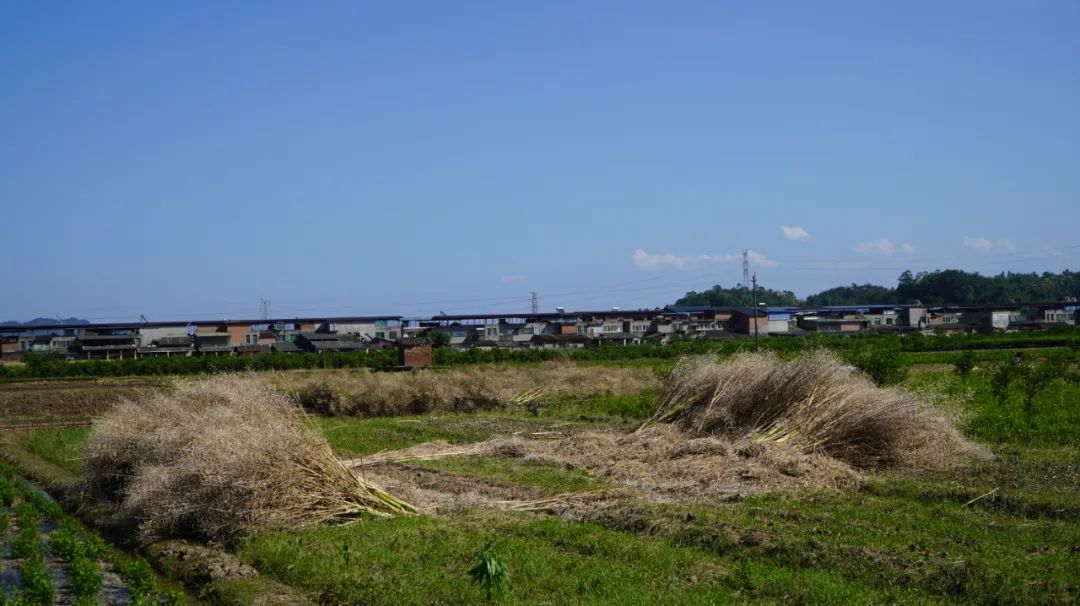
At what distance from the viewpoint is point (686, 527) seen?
1072 centimetres

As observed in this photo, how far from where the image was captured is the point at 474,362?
5294 cm

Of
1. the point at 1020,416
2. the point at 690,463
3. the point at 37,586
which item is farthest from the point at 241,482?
the point at 1020,416

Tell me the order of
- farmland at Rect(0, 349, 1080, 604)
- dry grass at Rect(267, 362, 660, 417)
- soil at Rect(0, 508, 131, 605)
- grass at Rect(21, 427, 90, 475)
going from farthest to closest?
dry grass at Rect(267, 362, 660, 417) → grass at Rect(21, 427, 90, 475) → soil at Rect(0, 508, 131, 605) → farmland at Rect(0, 349, 1080, 604)

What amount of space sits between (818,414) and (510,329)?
7934 centimetres

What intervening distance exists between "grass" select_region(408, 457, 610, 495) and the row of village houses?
52315 mm

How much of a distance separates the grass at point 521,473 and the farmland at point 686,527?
0.18 ft

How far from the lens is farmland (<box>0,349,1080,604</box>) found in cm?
865

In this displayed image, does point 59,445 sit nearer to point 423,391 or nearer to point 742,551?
point 423,391

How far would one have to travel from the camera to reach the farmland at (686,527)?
28.4 ft

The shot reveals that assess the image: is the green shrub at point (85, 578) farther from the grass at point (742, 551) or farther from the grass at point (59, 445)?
the grass at point (59, 445)

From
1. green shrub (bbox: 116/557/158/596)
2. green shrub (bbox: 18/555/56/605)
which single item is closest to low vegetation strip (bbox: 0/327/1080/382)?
green shrub (bbox: 18/555/56/605)

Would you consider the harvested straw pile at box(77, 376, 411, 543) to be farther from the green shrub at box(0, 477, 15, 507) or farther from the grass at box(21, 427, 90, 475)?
the grass at box(21, 427, 90, 475)

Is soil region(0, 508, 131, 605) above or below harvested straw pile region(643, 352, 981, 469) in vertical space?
below

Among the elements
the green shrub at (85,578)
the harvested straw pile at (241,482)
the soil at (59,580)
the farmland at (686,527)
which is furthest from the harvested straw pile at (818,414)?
the green shrub at (85,578)
